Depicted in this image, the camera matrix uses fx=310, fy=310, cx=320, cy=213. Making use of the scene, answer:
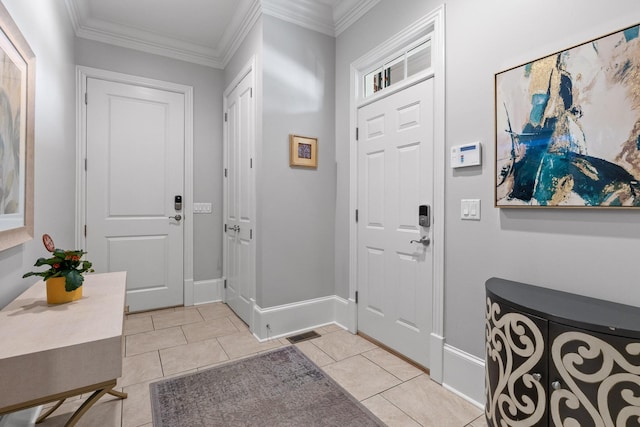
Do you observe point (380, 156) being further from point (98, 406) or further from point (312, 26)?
point (98, 406)

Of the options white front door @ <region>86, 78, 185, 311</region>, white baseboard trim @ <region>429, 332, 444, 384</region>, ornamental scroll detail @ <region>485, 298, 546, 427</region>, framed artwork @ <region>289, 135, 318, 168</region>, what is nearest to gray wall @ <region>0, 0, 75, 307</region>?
white front door @ <region>86, 78, 185, 311</region>

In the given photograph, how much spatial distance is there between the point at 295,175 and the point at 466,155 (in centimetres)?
145

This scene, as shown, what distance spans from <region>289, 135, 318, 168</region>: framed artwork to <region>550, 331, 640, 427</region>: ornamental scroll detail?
2.16 meters

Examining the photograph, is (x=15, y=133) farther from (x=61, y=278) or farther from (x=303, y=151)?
(x=303, y=151)

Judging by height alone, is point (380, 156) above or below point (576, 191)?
above

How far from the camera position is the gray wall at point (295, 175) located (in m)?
2.65

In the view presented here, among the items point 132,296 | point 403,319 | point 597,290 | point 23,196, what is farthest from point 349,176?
point 132,296

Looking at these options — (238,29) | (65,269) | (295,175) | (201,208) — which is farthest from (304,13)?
(65,269)

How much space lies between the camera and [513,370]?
1256 mm

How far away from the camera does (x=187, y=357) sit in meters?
2.33

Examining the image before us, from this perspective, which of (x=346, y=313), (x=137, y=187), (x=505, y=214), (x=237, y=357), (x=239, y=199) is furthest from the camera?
(x=137, y=187)

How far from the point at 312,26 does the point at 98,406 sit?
3.23 metres

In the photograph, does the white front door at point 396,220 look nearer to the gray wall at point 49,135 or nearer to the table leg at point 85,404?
the table leg at point 85,404

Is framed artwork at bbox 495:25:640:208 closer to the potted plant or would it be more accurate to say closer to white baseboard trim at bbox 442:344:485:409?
white baseboard trim at bbox 442:344:485:409
